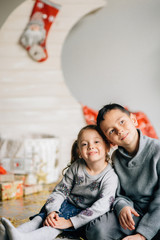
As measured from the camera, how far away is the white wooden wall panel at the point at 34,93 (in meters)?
2.48

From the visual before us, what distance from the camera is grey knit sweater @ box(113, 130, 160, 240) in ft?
3.02

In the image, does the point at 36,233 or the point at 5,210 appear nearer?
the point at 36,233

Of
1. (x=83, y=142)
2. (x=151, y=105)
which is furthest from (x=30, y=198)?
(x=151, y=105)

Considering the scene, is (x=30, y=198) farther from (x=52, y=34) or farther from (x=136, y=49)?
(x=136, y=49)

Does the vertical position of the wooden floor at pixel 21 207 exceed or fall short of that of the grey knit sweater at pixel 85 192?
it falls short

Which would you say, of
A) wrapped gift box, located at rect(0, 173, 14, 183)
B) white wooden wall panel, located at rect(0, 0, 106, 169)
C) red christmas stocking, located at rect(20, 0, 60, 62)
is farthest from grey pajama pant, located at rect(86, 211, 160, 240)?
red christmas stocking, located at rect(20, 0, 60, 62)

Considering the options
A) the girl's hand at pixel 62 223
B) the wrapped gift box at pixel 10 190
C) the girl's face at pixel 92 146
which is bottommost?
the wrapped gift box at pixel 10 190

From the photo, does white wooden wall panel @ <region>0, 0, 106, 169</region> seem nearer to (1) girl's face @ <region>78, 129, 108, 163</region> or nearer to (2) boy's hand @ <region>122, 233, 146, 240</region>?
(1) girl's face @ <region>78, 129, 108, 163</region>

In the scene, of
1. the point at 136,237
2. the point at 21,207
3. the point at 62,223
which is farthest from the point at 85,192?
the point at 21,207

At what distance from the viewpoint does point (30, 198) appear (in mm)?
1745

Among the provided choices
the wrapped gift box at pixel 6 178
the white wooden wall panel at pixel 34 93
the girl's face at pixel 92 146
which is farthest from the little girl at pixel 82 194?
the white wooden wall panel at pixel 34 93

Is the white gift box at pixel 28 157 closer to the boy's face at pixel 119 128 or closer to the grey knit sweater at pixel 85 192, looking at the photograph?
the grey knit sweater at pixel 85 192

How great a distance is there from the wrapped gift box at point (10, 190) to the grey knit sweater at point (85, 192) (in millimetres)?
695

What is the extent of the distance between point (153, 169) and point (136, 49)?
2.00 metres
